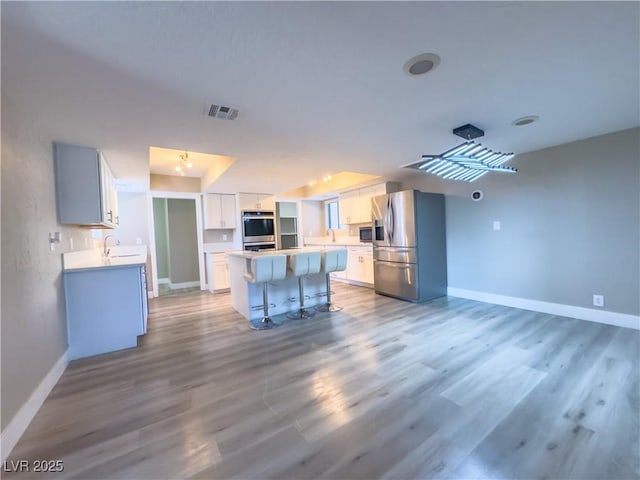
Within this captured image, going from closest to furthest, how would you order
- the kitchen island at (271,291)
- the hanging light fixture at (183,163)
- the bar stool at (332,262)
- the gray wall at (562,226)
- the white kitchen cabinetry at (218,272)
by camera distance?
the gray wall at (562,226)
the kitchen island at (271,291)
the bar stool at (332,262)
the hanging light fixture at (183,163)
the white kitchen cabinetry at (218,272)

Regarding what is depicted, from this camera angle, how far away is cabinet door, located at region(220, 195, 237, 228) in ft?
19.4

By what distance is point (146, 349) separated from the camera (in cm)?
281

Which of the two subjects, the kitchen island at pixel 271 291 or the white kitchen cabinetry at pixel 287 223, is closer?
the kitchen island at pixel 271 291

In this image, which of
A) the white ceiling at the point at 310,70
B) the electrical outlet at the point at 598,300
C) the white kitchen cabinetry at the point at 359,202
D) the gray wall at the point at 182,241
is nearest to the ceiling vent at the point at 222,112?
the white ceiling at the point at 310,70

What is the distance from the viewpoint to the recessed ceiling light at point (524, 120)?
2.54 meters

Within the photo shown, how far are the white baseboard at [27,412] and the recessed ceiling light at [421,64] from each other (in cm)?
319

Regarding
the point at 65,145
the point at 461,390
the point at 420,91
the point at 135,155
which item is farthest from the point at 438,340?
the point at 65,145

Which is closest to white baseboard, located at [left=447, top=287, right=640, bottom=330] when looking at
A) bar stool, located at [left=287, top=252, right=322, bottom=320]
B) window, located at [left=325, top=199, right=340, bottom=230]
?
bar stool, located at [left=287, top=252, right=322, bottom=320]

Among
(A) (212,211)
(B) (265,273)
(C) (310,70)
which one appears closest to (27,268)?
(B) (265,273)

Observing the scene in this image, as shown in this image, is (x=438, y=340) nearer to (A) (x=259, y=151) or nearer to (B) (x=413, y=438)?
(B) (x=413, y=438)

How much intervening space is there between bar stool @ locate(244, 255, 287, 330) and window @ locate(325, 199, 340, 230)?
4.04 metres

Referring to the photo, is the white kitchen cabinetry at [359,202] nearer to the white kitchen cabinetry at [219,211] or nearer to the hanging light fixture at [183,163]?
the white kitchen cabinetry at [219,211]

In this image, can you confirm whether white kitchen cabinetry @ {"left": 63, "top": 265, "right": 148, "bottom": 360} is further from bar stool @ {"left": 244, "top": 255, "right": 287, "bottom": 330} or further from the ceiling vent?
the ceiling vent

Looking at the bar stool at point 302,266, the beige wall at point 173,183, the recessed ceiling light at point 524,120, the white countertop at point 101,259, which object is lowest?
the bar stool at point 302,266
